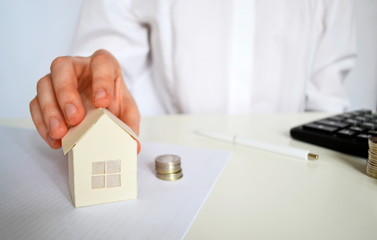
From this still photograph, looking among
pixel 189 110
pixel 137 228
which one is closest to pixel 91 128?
pixel 137 228

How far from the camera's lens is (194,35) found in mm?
635

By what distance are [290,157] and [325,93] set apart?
0.52 meters

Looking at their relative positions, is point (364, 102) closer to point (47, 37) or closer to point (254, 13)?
point (254, 13)

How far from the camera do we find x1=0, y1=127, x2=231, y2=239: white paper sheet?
16 cm

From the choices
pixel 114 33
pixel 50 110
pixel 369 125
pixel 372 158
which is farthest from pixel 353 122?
pixel 114 33

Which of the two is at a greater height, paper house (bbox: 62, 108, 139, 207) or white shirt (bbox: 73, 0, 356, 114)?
white shirt (bbox: 73, 0, 356, 114)

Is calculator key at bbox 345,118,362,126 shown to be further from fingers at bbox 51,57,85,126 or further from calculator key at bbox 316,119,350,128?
fingers at bbox 51,57,85,126

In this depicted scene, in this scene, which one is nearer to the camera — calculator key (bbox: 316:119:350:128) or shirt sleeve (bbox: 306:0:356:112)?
calculator key (bbox: 316:119:350:128)

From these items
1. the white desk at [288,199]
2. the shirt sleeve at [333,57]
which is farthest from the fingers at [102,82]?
the shirt sleeve at [333,57]

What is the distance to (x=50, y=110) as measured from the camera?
0.24 m

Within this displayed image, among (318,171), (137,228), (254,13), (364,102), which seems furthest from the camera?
(364,102)

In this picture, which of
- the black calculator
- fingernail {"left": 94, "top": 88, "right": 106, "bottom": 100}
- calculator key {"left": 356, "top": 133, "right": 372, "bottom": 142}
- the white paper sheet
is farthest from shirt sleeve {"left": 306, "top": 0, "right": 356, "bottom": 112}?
fingernail {"left": 94, "top": 88, "right": 106, "bottom": 100}

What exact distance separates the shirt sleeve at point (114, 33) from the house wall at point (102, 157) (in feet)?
1.39

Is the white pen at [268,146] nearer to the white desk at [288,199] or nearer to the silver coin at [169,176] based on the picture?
the white desk at [288,199]
